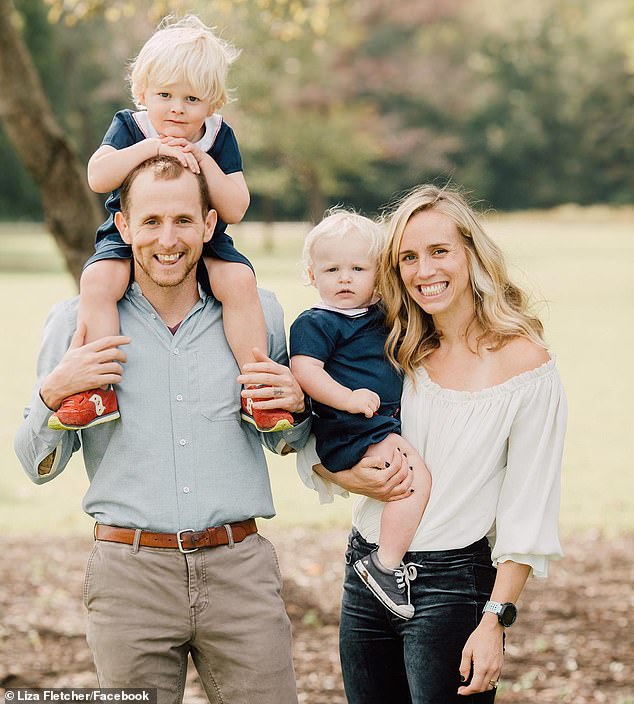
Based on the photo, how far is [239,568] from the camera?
3.02 meters

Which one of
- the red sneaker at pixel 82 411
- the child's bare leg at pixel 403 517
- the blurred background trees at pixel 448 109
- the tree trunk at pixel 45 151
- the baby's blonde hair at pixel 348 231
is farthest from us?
the blurred background trees at pixel 448 109

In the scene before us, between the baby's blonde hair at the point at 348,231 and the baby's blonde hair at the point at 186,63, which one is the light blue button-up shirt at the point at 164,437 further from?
the baby's blonde hair at the point at 186,63

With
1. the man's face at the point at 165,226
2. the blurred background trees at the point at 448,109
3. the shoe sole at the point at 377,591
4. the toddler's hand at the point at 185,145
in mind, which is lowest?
the shoe sole at the point at 377,591

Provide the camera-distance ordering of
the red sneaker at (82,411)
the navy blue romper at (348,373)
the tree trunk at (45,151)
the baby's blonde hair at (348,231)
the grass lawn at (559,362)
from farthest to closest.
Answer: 1. the grass lawn at (559,362)
2. the tree trunk at (45,151)
3. the baby's blonde hair at (348,231)
4. the navy blue romper at (348,373)
5. the red sneaker at (82,411)

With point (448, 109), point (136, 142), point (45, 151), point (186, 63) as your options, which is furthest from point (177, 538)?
point (448, 109)

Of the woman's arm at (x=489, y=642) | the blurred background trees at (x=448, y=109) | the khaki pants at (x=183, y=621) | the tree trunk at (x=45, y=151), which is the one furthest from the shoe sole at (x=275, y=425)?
the blurred background trees at (x=448, y=109)

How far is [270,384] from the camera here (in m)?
3.00

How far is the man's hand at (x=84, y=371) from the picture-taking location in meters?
2.89

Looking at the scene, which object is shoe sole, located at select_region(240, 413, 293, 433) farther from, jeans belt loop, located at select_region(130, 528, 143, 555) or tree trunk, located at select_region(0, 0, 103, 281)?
tree trunk, located at select_region(0, 0, 103, 281)

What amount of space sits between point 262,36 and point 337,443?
92.1 feet

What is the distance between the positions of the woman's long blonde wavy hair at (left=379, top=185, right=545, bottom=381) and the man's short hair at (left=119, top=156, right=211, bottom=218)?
1.84 ft

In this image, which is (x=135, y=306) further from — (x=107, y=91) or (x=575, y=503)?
(x=107, y=91)

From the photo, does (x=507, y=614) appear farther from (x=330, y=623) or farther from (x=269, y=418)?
(x=330, y=623)

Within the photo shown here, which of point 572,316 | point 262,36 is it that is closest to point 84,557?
point 572,316
